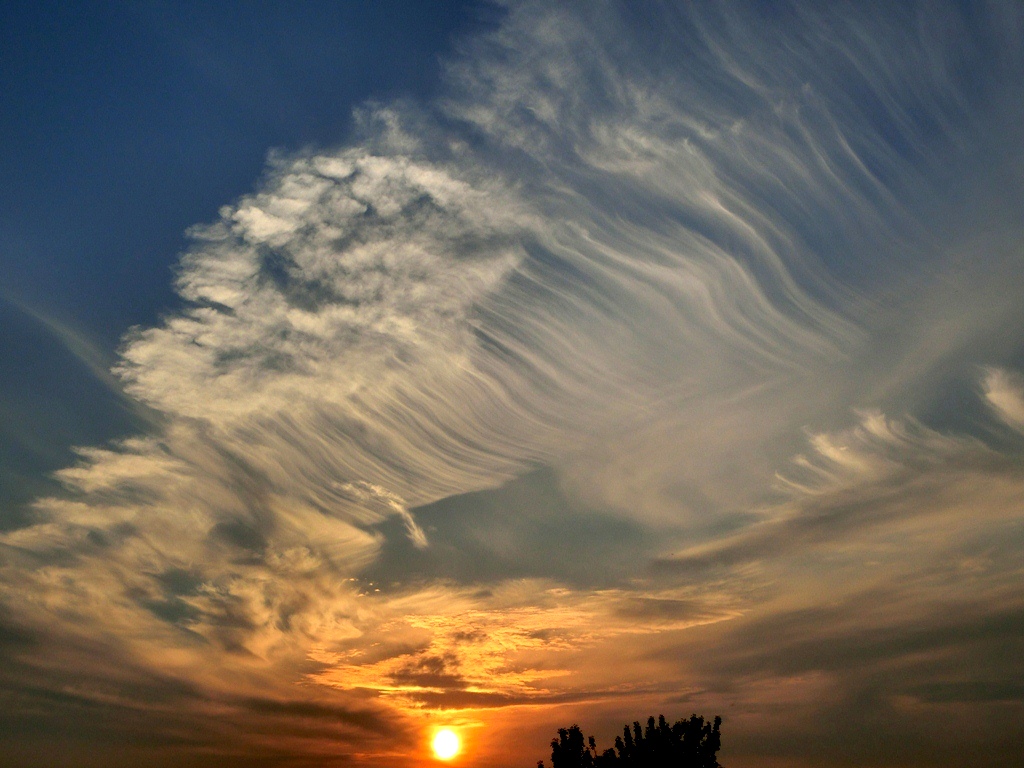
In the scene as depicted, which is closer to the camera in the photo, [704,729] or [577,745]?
[704,729]

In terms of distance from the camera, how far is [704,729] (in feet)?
135

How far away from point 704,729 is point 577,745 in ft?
26.3

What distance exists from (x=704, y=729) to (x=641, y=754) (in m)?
3.99

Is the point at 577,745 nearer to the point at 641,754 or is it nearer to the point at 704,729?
the point at 641,754

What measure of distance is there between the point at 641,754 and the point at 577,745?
14.2 feet

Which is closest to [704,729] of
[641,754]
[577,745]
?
[641,754]

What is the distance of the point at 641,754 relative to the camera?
136 ft

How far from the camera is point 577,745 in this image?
43.8 metres
